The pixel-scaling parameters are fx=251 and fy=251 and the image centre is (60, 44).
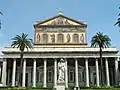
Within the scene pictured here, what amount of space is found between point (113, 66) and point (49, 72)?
1757 centimetres

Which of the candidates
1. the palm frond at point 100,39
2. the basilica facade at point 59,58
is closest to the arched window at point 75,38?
the basilica facade at point 59,58

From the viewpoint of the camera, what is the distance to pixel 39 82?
67688 millimetres

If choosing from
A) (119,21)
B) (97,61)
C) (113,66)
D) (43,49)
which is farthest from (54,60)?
(119,21)

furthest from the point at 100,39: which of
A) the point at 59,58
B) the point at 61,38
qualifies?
the point at 61,38

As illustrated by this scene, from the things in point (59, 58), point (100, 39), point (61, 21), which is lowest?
point (59, 58)

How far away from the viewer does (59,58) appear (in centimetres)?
6500

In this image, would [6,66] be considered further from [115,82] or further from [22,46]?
[115,82]

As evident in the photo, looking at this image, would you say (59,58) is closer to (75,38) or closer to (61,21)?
(75,38)

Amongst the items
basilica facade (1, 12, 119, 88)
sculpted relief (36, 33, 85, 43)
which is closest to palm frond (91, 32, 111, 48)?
basilica facade (1, 12, 119, 88)

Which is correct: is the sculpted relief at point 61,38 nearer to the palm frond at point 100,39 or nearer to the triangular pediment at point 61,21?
the triangular pediment at point 61,21

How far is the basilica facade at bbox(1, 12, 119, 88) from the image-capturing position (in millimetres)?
64000

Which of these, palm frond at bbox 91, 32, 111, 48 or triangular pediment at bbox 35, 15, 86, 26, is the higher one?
triangular pediment at bbox 35, 15, 86, 26

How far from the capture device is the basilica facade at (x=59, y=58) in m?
64.0

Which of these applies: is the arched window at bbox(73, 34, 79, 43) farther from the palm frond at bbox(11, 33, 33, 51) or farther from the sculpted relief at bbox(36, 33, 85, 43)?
the palm frond at bbox(11, 33, 33, 51)
